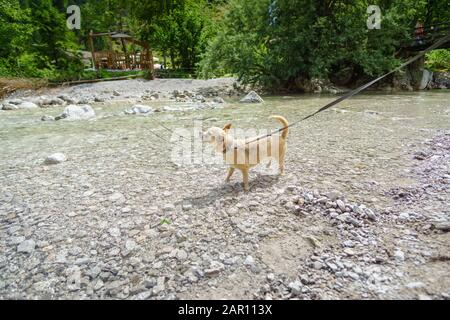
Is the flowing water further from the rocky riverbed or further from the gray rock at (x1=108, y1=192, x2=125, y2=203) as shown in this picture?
the gray rock at (x1=108, y1=192, x2=125, y2=203)

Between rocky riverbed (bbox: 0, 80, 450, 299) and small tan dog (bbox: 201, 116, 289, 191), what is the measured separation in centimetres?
41

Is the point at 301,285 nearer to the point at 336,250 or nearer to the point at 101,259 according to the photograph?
the point at 336,250

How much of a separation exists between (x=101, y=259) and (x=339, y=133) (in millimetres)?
5954

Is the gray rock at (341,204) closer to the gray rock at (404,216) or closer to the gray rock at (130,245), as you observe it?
the gray rock at (404,216)

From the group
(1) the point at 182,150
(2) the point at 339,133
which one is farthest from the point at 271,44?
(1) the point at 182,150

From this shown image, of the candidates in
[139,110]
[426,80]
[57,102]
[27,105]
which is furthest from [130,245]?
[426,80]

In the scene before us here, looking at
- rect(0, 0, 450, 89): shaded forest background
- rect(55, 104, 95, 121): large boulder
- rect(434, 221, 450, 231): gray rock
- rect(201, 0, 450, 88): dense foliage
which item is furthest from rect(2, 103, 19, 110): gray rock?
rect(434, 221, 450, 231): gray rock

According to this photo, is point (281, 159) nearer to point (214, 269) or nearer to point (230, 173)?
point (230, 173)

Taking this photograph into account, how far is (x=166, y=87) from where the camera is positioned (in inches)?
747

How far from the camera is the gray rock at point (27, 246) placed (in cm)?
268

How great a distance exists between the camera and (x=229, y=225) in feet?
9.73

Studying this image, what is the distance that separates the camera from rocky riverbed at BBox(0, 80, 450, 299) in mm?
2174

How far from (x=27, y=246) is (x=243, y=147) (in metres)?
2.50

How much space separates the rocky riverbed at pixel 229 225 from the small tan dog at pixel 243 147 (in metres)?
0.41
